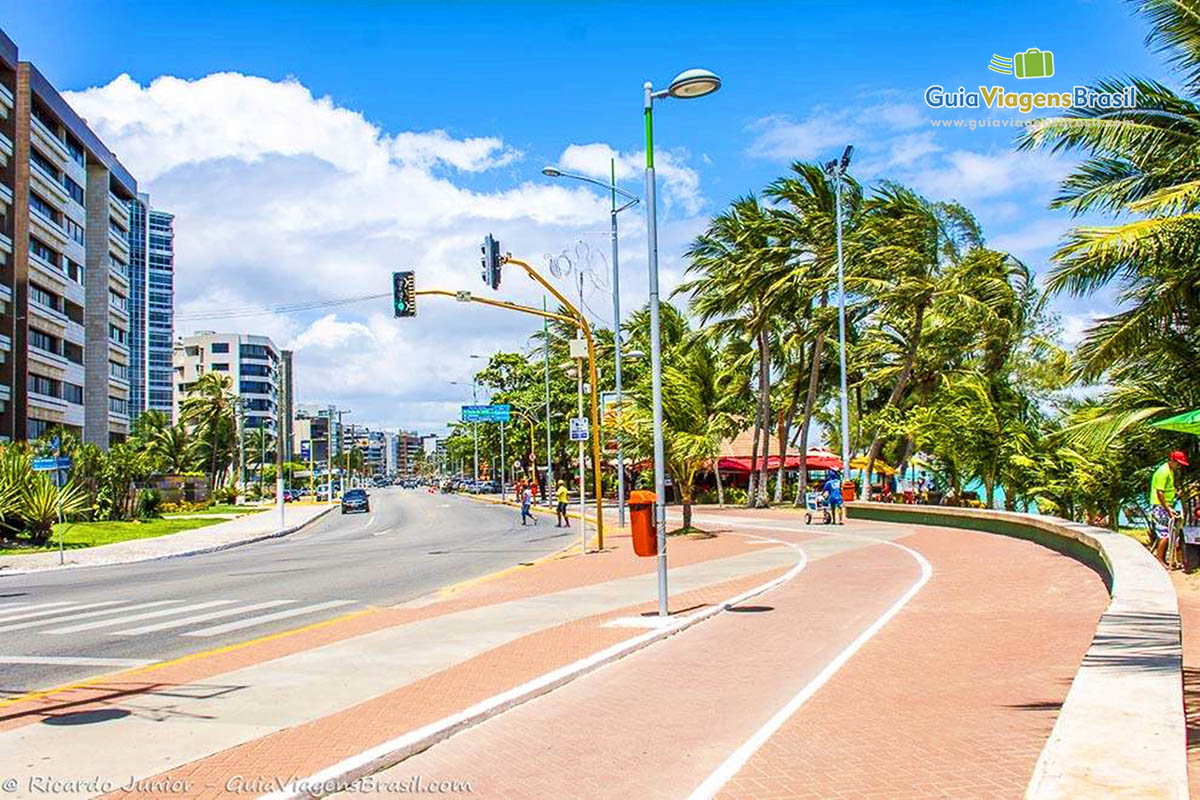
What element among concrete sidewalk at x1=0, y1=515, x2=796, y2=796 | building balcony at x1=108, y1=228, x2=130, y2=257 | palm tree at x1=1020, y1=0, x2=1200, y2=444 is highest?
building balcony at x1=108, y1=228, x2=130, y2=257

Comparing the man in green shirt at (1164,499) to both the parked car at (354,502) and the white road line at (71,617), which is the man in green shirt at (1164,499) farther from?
the parked car at (354,502)

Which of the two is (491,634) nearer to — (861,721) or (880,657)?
(880,657)

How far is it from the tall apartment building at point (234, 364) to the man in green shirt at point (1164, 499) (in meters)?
161

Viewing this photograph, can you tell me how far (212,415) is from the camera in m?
104

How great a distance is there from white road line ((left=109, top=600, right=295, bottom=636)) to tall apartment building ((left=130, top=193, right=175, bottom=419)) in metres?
138

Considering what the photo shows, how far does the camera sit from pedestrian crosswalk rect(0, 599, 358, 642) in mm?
13789

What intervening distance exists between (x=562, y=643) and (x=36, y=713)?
4.89 m

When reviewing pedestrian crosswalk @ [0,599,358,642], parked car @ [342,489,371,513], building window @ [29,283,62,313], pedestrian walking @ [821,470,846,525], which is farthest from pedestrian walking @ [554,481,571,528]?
building window @ [29,283,62,313]

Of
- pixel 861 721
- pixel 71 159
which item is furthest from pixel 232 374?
pixel 861 721

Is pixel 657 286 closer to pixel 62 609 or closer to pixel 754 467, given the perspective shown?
pixel 62 609

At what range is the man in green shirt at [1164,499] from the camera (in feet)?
48.7

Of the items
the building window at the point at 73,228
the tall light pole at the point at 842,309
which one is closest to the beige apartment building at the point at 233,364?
the building window at the point at 73,228

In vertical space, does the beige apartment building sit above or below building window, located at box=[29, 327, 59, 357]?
above

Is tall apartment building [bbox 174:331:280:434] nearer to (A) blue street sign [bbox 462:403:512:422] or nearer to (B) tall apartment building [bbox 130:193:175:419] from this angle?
(B) tall apartment building [bbox 130:193:175:419]
